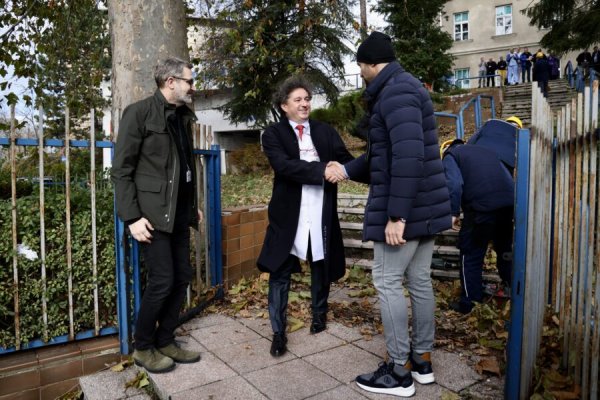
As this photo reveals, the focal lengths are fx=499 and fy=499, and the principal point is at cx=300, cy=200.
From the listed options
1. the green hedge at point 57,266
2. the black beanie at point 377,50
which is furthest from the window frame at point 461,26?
the green hedge at point 57,266

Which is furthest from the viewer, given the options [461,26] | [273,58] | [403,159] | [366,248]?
[461,26]

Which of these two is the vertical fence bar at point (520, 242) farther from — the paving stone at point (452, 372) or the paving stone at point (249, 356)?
the paving stone at point (249, 356)

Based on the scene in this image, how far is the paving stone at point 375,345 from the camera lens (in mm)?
3592

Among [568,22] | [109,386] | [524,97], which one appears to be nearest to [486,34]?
[524,97]

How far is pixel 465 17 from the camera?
35719 mm

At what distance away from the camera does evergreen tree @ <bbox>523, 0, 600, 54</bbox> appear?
1454 centimetres

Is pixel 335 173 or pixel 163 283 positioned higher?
pixel 335 173

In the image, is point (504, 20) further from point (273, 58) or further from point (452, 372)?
point (452, 372)

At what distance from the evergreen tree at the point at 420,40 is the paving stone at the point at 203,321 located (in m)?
17.0

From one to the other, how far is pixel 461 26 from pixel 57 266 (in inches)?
1468

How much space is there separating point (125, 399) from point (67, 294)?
0.90m

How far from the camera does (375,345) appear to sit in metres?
3.72

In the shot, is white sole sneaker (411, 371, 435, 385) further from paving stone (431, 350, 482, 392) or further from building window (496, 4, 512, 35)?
building window (496, 4, 512, 35)

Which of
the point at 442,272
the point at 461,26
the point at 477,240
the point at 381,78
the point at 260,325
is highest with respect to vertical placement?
the point at 461,26
